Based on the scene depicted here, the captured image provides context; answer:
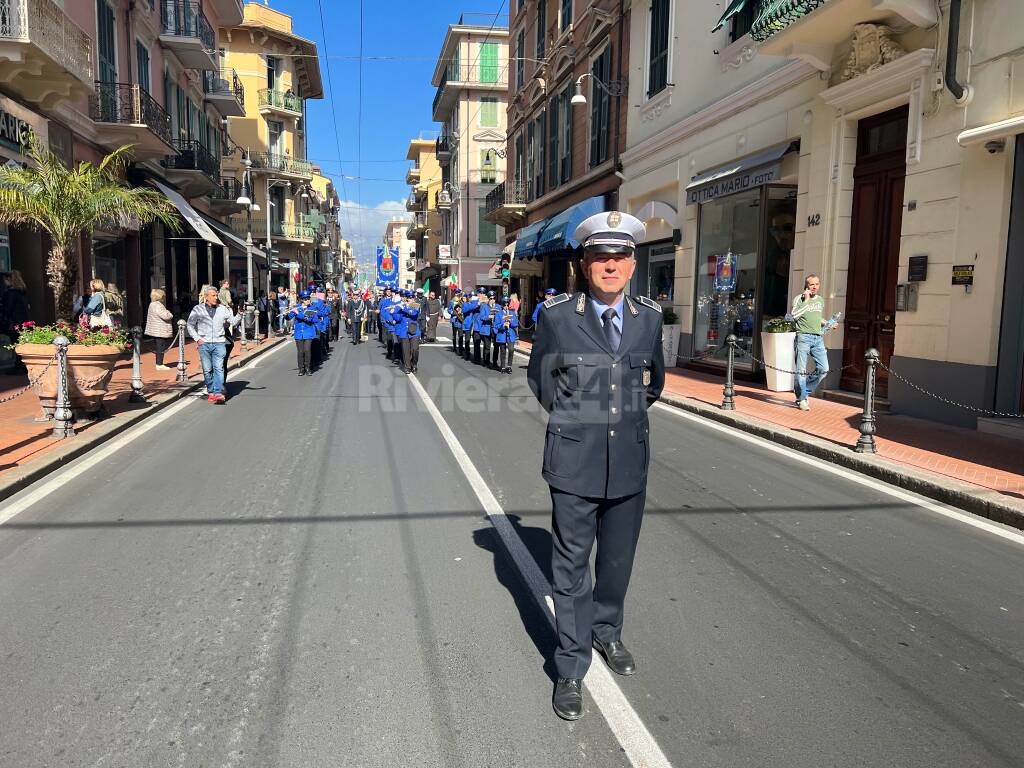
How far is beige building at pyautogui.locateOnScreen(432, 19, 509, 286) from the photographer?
48219mm

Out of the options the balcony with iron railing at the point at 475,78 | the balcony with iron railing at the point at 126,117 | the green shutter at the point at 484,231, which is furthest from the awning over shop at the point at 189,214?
the balcony with iron railing at the point at 475,78

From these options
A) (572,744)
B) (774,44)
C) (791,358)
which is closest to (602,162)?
(774,44)

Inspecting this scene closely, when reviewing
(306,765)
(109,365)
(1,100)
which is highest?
(1,100)

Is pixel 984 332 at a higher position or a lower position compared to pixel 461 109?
lower

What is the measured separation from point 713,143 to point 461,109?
123ft

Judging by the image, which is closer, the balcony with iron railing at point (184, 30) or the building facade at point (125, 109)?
the building facade at point (125, 109)

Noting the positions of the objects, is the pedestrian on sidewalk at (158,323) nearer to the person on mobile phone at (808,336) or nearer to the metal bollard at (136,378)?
the metal bollard at (136,378)

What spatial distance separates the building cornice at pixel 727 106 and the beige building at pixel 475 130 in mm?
29521

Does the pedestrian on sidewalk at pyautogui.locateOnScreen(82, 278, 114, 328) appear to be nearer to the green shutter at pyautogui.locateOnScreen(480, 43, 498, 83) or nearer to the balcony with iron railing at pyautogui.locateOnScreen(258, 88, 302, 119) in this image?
the balcony with iron railing at pyautogui.locateOnScreen(258, 88, 302, 119)

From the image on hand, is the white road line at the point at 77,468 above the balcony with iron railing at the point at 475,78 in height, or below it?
below

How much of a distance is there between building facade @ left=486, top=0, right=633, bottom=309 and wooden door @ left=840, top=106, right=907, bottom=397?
7.36m

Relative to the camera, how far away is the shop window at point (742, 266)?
13586 mm

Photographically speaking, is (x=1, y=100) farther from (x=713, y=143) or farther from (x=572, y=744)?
(x=572, y=744)

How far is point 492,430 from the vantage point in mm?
8969
